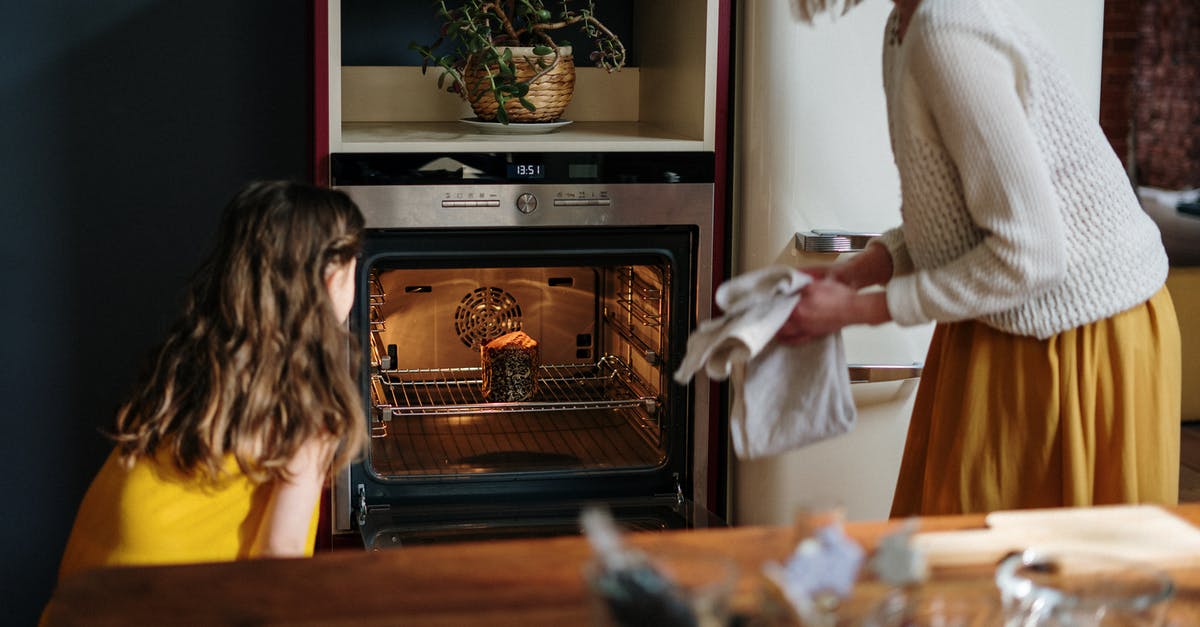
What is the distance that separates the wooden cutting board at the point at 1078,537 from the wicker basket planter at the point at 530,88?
142 centimetres

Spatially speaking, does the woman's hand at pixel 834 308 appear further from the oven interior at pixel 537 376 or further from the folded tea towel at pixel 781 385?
the oven interior at pixel 537 376

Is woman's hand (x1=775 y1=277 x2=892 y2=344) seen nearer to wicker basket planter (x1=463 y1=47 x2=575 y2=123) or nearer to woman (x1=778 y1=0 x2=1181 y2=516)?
woman (x1=778 y1=0 x2=1181 y2=516)

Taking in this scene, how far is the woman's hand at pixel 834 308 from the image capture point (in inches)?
58.6

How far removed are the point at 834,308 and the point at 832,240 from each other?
84 cm

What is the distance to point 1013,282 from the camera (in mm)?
1423

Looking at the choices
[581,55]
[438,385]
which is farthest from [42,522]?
[581,55]

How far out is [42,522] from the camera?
294 centimetres

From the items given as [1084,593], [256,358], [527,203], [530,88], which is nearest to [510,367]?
[527,203]

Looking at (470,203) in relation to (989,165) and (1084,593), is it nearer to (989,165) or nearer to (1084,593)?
(989,165)

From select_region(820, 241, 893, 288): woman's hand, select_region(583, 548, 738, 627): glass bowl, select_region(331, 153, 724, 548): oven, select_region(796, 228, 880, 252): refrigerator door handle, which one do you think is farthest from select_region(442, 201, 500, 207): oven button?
select_region(583, 548, 738, 627): glass bowl

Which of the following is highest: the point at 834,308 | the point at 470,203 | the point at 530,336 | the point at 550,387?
the point at 470,203

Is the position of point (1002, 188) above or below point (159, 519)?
above

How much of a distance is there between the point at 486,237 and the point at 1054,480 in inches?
43.6

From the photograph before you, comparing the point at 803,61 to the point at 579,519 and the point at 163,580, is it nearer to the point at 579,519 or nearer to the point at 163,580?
the point at 579,519
